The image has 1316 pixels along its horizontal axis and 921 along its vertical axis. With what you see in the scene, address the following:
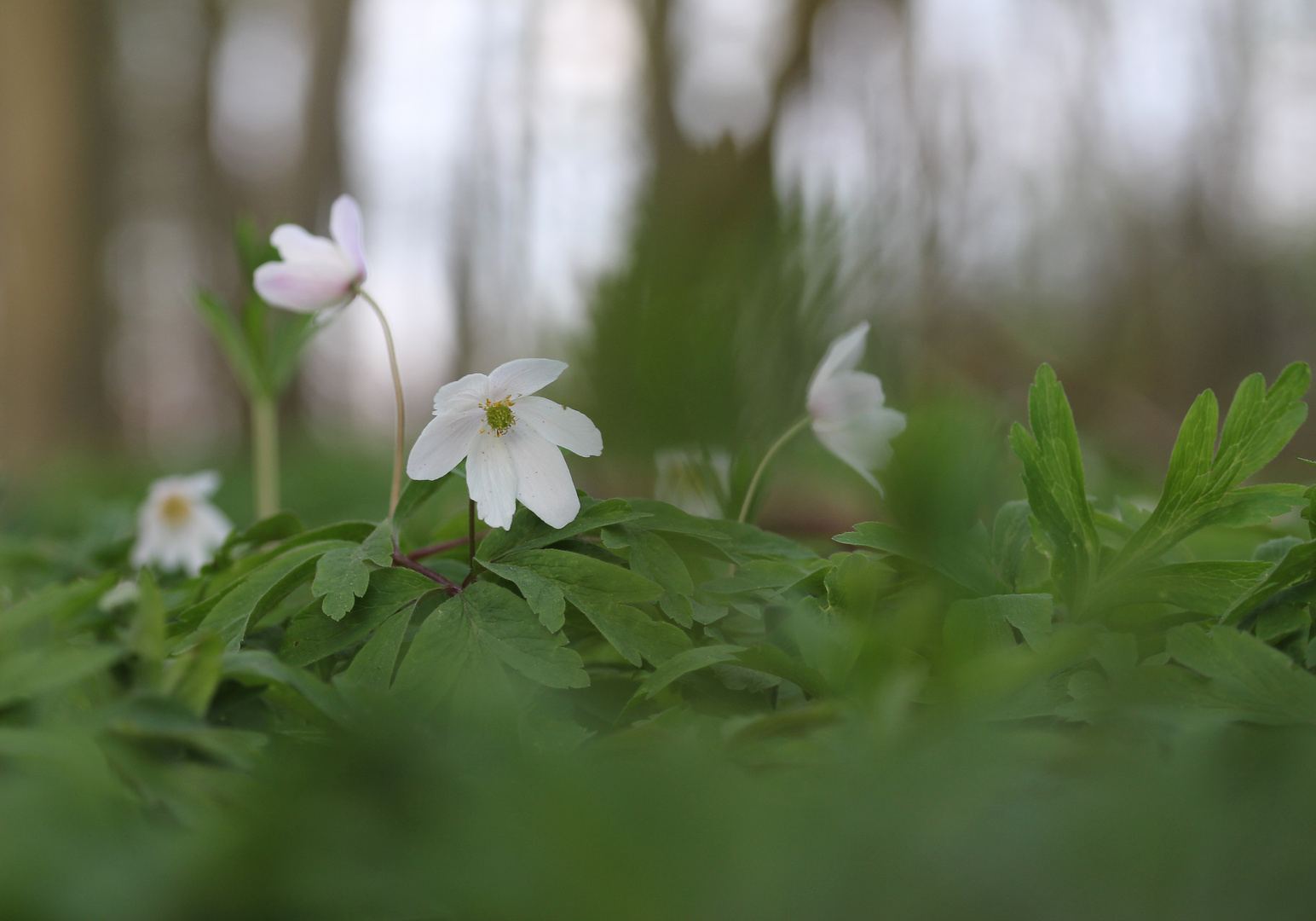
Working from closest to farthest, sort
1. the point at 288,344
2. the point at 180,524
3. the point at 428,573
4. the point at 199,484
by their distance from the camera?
1. the point at 428,573
2. the point at 288,344
3. the point at 199,484
4. the point at 180,524

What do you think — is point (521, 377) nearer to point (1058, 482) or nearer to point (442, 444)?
point (442, 444)

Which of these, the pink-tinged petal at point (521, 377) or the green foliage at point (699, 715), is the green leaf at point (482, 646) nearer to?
the green foliage at point (699, 715)

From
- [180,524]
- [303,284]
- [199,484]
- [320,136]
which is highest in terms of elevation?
[320,136]

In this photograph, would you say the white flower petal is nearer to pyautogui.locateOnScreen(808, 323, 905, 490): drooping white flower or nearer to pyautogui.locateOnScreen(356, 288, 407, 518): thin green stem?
pyautogui.locateOnScreen(356, 288, 407, 518): thin green stem

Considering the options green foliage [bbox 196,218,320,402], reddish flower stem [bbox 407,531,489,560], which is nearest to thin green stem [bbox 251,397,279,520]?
green foliage [bbox 196,218,320,402]

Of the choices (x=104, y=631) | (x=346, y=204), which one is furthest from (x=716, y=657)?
(x=346, y=204)

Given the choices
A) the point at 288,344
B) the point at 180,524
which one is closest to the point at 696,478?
the point at 288,344

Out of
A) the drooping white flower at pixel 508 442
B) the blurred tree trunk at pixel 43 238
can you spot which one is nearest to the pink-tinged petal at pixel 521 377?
the drooping white flower at pixel 508 442
